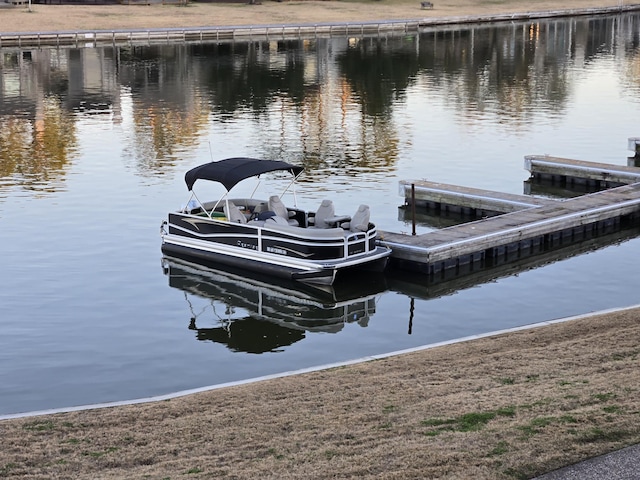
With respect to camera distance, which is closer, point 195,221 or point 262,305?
point 262,305

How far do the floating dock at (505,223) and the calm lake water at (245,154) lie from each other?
26.7 inches

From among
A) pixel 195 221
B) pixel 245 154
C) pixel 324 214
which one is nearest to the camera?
pixel 324 214

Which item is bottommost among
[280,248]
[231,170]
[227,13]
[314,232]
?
[280,248]

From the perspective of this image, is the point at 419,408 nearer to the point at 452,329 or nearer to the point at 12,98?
the point at 452,329

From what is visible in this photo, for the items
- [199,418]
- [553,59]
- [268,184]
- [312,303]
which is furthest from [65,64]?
[199,418]

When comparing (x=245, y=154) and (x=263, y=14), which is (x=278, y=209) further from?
(x=263, y=14)

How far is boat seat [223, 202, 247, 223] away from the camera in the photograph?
97.1 feet

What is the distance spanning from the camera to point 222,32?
10338 cm

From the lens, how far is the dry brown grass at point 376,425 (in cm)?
1293

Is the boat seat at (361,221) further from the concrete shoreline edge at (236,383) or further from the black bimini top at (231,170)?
the concrete shoreline edge at (236,383)

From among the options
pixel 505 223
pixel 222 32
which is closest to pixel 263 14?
pixel 222 32

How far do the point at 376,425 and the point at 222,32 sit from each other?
91966 millimetres

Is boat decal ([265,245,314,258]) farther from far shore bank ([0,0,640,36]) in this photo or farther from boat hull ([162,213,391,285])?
far shore bank ([0,0,640,36])

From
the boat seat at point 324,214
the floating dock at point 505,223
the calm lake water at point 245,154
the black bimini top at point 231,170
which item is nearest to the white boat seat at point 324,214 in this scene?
the boat seat at point 324,214
